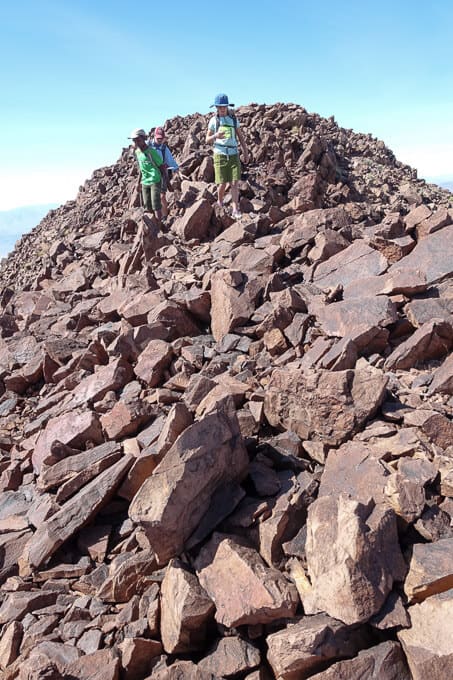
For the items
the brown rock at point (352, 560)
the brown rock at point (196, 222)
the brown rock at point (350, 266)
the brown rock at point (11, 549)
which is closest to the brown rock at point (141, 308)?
the brown rock at point (350, 266)

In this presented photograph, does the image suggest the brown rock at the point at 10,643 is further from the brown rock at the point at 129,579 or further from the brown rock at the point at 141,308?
the brown rock at the point at 141,308

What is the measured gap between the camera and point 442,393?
5.40 metres

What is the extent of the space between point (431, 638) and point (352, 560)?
677mm

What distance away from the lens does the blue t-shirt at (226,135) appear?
11727 mm

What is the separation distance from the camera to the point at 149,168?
13508 millimetres

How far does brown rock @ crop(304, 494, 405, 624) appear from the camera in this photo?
3.61m

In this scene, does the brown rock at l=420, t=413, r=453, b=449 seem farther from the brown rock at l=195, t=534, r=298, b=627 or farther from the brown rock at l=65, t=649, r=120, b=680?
the brown rock at l=65, t=649, r=120, b=680

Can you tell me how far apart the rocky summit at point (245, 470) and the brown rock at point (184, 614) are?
0.02 metres

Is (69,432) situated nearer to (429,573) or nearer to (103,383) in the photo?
(103,383)

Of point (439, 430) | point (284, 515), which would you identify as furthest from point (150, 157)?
point (284, 515)

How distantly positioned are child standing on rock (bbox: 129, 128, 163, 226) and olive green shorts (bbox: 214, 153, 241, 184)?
2109mm

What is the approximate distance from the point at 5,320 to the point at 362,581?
36.0ft

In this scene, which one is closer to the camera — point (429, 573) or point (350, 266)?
point (429, 573)

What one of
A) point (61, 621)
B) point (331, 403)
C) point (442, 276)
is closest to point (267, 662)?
point (61, 621)
